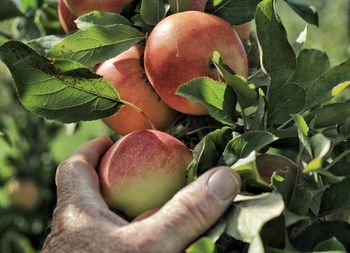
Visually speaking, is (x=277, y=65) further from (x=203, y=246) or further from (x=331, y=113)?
(x=203, y=246)

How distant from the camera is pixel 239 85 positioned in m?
0.91

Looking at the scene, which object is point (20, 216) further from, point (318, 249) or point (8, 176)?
point (318, 249)

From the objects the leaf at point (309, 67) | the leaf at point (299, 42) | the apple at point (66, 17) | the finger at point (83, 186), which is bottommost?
the finger at point (83, 186)

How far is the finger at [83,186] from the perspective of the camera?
94 centimetres

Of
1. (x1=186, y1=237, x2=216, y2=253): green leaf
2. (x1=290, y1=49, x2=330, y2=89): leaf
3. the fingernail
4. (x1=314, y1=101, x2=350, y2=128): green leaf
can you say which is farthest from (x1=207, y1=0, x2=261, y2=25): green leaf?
→ (x1=186, y1=237, x2=216, y2=253): green leaf

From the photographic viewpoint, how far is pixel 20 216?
10.7ft

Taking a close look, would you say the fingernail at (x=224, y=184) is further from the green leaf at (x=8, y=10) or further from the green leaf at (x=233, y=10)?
the green leaf at (x=8, y=10)

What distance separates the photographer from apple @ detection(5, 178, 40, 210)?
3295 millimetres

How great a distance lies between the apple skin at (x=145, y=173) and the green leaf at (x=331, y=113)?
0.20m

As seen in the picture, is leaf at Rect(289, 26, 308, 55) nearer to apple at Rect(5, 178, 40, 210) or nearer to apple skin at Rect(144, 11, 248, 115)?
apple skin at Rect(144, 11, 248, 115)

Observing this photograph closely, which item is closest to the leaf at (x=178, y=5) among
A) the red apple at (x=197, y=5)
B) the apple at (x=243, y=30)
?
the red apple at (x=197, y=5)

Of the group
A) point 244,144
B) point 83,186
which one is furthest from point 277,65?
point 83,186

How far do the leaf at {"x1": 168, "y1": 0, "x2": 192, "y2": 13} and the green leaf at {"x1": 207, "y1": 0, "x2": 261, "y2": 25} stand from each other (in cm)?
5

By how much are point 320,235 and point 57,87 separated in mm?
450
